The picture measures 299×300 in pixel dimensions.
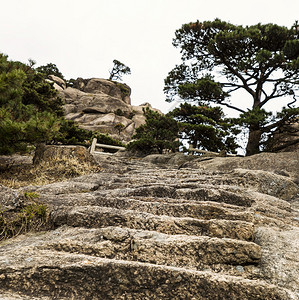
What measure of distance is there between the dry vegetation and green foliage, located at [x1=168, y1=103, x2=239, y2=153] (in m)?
5.93

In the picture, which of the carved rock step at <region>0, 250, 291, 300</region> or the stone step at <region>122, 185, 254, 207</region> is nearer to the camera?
the carved rock step at <region>0, 250, 291, 300</region>

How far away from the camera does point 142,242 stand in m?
2.18

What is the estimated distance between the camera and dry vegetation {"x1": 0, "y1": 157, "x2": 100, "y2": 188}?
6274mm

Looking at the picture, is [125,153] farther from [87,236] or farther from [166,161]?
[87,236]

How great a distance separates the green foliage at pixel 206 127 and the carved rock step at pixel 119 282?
31.8 feet

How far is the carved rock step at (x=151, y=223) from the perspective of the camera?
244 centimetres

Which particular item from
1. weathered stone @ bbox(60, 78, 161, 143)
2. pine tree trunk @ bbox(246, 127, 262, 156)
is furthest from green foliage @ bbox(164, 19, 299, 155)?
weathered stone @ bbox(60, 78, 161, 143)

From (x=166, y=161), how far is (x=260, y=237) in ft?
30.2

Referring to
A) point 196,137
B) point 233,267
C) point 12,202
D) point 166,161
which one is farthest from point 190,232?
point 196,137

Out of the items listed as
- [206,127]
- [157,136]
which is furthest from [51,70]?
[206,127]

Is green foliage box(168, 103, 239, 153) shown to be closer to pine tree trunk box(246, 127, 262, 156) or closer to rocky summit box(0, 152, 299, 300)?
pine tree trunk box(246, 127, 262, 156)

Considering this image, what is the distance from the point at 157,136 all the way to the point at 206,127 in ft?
12.3

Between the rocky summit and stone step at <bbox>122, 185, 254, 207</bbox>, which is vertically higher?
stone step at <bbox>122, 185, 254, 207</bbox>

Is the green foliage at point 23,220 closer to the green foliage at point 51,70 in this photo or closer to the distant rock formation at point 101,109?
the distant rock formation at point 101,109
